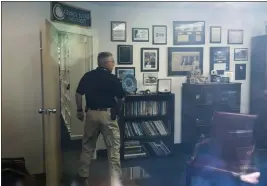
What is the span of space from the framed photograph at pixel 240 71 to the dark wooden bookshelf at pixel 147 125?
0.49 metres

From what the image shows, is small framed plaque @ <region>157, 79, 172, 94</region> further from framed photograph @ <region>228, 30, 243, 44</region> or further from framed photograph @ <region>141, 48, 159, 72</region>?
framed photograph @ <region>228, 30, 243, 44</region>

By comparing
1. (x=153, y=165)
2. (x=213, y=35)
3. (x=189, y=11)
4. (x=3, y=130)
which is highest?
(x=189, y=11)

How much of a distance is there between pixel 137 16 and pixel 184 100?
0.68 meters

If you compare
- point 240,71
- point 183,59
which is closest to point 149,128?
point 183,59

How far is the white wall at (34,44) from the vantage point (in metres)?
1.85

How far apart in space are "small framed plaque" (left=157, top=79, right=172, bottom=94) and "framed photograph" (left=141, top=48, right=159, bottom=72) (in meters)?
0.10

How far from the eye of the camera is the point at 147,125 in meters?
2.06

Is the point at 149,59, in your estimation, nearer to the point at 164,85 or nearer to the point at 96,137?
the point at 164,85

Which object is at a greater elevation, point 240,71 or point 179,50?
point 179,50

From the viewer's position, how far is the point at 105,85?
1874 mm

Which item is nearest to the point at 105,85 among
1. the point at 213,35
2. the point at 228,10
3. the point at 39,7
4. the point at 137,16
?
the point at 137,16

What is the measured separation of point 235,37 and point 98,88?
103 centimetres

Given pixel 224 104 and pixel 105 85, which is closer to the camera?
pixel 105 85

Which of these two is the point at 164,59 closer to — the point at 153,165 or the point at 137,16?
the point at 137,16
